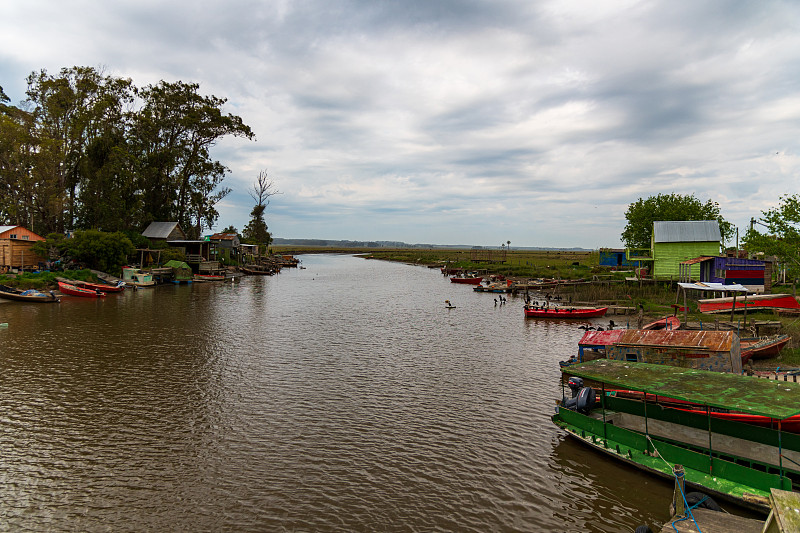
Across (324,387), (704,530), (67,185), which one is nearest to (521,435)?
(704,530)

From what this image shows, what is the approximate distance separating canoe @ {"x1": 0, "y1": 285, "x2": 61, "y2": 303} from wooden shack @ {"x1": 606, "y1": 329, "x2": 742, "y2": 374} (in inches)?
1803

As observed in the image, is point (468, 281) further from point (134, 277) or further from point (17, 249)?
point (17, 249)

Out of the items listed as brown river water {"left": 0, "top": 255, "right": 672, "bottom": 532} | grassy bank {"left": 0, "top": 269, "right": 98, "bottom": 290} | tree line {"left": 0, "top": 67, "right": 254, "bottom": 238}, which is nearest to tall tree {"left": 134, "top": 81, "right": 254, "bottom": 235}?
tree line {"left": 0, "top": 67, "right": 254, "bottom": 238}

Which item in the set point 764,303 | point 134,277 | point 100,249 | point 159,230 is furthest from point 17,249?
Result: point 764,303

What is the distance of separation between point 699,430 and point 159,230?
6896cm

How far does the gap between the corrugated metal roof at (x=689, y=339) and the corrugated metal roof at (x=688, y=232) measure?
36385 mm

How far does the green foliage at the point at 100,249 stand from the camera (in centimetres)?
4822

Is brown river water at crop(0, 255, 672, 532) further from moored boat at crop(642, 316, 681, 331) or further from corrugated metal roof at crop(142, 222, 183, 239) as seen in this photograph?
corrugated metal roof at crop(142, 222, 183, 239)

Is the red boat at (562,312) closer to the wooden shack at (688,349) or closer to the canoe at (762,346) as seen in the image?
the canoe at (762,346)

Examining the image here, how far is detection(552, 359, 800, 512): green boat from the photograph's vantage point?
33.1ft

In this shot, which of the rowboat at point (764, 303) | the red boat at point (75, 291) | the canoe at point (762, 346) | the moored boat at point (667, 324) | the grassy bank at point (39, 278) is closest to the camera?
the canoe at point (762, 346)

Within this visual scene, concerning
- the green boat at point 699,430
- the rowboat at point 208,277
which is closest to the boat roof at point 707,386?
the green boat at point 699,430

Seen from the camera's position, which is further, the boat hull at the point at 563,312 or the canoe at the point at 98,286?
the canoe at the point at 98,286

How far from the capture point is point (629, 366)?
14078 mm
